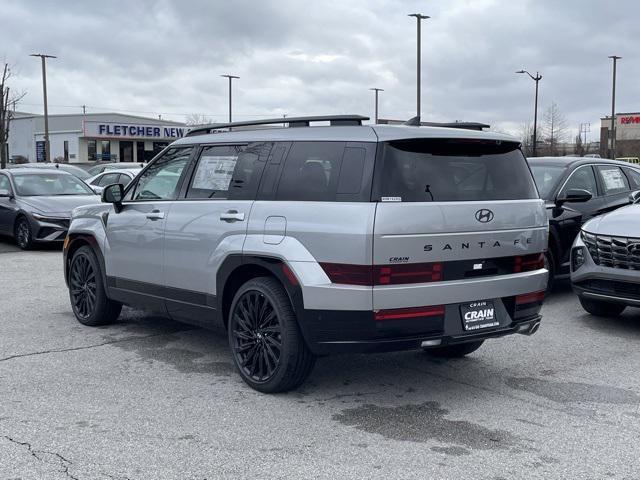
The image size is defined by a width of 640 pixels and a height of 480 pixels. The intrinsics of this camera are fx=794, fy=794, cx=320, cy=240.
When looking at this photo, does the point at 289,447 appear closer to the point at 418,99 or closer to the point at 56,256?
the point at 56,256

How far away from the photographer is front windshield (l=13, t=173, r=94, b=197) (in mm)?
15219

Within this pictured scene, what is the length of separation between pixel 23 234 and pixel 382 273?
11200mm

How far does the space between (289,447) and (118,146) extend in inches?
2537

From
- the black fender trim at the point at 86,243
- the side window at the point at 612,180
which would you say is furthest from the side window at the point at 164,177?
the side window at the point at 612,180

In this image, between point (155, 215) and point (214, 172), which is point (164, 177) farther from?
point (214, 172)

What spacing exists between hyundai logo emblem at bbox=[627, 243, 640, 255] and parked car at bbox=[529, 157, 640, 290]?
1.44 metres

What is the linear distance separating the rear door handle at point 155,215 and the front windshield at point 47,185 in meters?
9.34

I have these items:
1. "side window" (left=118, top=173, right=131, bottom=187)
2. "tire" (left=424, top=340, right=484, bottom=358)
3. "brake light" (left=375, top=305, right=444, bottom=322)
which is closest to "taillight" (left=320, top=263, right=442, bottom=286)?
"brake light" (left=375, top=305, right=444, bottom=322)

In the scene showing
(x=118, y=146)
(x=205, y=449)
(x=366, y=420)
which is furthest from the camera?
(x=118, y=146)

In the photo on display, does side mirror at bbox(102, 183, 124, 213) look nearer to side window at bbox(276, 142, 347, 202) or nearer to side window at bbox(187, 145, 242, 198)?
side window at bbox(187, 145, 242, 198)

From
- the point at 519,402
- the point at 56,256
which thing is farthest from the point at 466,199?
the point at 56,256

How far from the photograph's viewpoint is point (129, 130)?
214ft

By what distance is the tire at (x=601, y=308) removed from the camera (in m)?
8.29

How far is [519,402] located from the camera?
542cm
